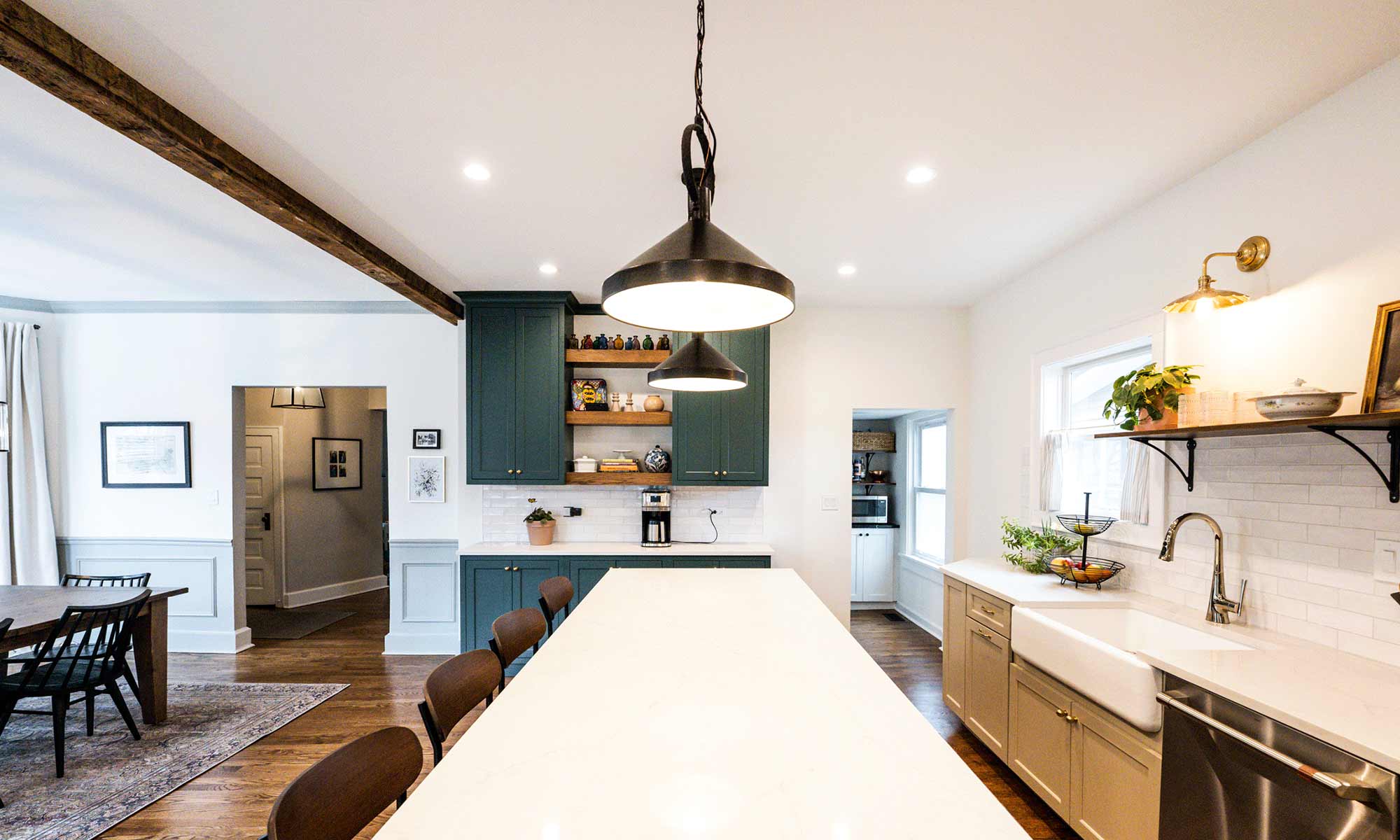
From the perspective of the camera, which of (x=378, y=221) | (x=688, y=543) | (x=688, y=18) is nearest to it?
(x=688, y=18)

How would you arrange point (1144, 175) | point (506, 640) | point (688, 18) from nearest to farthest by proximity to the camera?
point (688, 18), point (506, 640), point (1144, 175)

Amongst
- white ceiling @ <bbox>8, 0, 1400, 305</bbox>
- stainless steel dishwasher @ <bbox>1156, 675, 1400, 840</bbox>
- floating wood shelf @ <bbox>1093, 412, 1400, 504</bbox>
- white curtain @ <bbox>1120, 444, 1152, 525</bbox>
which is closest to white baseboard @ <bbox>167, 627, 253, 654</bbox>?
white ceiling @ <bbox>8, 0, 1400, 305</bbox>

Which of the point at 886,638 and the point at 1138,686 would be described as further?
the point at 886,638

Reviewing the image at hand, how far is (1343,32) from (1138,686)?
1.95 metres

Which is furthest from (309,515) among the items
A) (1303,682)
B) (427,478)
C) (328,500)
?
(1303,682)

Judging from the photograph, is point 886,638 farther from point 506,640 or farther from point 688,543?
point 506,640

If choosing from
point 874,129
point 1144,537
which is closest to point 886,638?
point 1144,537

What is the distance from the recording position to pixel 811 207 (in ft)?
9.09

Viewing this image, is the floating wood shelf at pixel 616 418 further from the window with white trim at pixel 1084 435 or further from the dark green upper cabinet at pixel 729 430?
the window with white trim at pixel 1084 435

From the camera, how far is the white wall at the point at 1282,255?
178 centimetres

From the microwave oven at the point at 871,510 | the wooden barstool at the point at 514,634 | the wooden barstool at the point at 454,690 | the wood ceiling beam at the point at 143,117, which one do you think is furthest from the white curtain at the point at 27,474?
the microwave oven at the point at 871,510

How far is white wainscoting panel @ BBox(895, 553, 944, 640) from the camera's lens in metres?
4.82

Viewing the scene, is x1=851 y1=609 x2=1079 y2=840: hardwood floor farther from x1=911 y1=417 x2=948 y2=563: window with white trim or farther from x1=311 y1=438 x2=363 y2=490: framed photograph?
x1=311 y1=438 x2=363 y2=490: framed photograph

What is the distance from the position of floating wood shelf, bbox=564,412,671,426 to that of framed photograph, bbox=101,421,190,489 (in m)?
3.20
